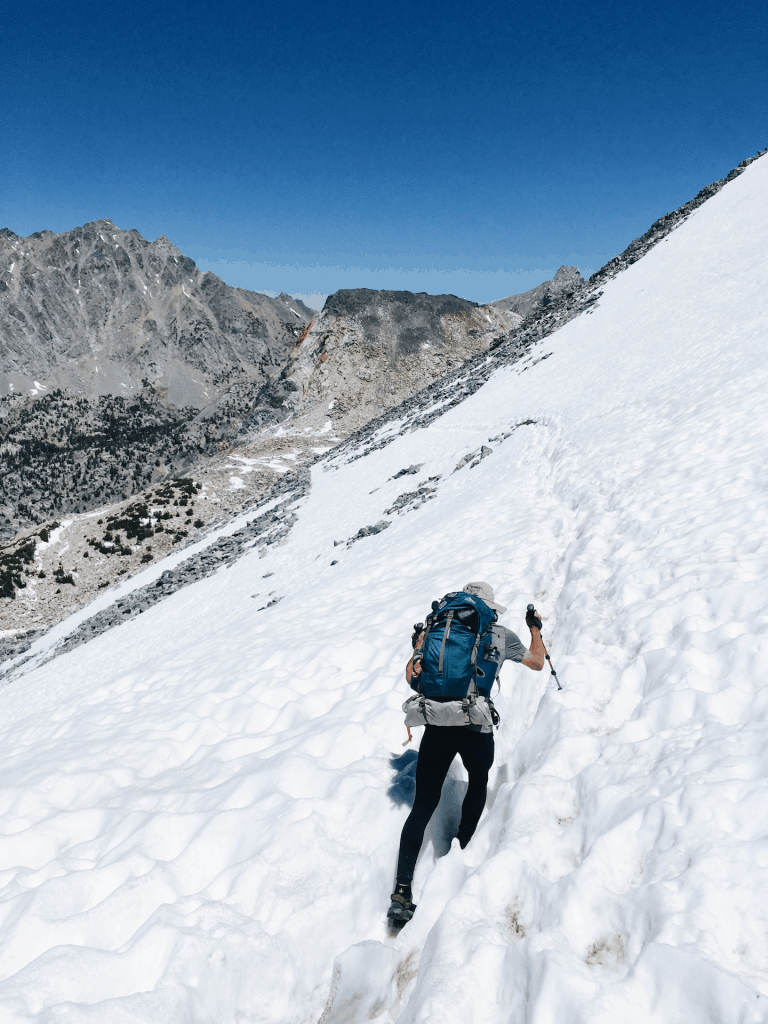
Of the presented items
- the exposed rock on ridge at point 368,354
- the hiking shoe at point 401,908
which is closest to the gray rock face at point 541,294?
the exposed rock on ridge at point 368,354

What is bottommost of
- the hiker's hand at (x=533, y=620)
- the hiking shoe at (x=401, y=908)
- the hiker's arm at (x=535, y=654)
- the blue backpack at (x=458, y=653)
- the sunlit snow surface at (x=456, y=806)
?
the hiking shoe at (x=401, y=908)

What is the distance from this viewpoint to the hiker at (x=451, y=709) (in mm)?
4266

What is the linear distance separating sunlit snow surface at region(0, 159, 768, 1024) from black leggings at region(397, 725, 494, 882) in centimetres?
37

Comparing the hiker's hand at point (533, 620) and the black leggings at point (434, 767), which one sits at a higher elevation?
the hiker's hand at point (533, 620)

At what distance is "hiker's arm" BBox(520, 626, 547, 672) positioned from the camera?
15.5 feet

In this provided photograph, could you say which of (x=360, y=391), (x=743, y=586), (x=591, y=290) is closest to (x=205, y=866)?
(x=743, y=586)

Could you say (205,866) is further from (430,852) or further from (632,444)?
(632,444)

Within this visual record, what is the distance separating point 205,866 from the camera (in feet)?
16.0

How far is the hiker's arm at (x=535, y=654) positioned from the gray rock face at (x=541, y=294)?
85.0 metres

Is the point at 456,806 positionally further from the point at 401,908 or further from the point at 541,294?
the point at 541,294

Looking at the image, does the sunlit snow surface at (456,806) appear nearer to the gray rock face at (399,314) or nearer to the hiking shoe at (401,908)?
the hiking shoe at (401,908)

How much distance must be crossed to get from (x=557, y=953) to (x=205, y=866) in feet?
10.7

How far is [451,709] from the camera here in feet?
14.0

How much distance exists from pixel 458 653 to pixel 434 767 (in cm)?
95
